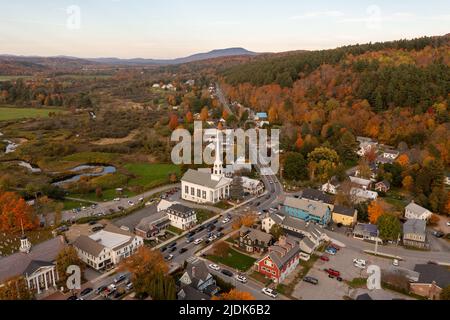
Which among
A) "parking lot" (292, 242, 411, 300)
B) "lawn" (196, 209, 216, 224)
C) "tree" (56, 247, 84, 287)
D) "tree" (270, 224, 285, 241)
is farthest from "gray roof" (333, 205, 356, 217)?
"tree" (56, 247, 84, 287)

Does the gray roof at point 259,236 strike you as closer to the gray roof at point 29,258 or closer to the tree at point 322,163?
the gray roof at point 29,258

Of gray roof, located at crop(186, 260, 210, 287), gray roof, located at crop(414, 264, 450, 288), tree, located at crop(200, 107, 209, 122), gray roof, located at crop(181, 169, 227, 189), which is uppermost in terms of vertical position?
tree, located at crop(200, 107, 209, 122)

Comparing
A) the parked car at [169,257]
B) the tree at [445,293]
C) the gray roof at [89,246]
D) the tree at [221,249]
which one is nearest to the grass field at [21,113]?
the gray roof at [89,246]

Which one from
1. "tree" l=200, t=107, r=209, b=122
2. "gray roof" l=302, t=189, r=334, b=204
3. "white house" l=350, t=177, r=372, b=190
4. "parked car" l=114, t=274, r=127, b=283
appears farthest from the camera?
"tree" l=200, t=107, r=209, b=122

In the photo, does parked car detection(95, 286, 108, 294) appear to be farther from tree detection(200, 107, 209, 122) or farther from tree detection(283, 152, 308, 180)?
tree detection(200, 107, 209, 122)

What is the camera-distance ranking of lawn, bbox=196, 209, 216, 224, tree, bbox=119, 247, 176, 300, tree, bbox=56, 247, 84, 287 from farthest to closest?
lawn, bbox=196, 209, 216, 224 → tree, bbox=56, 247, 84, 287 → tree, bbox=119, 247, 176, 300

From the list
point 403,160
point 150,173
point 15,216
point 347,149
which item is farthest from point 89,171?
point 403,160

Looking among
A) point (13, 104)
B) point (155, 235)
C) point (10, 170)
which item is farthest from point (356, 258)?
point (13, 104)
